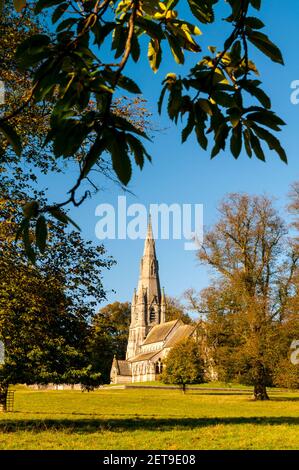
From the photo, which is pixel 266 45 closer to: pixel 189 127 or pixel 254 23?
pixel 254 23

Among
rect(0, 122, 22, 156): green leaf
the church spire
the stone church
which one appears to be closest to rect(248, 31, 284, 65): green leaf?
rect(0, 122, 22, 156): green leaf

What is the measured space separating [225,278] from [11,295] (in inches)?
1030

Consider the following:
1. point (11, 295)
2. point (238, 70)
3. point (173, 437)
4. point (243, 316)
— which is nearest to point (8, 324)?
point (11, 295)

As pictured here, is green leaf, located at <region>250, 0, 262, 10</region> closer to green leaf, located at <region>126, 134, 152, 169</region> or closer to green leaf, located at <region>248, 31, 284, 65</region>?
green leaf, located at <region>248, 31, 284, 65</region>

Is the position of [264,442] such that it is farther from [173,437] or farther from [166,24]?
[166,24]

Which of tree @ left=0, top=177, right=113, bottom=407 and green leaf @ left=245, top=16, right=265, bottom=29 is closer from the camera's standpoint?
green leaf @ left=245, top=16, right=265, bottom=29

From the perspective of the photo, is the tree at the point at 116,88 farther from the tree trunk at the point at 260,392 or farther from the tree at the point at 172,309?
the tree at the point at 172,309

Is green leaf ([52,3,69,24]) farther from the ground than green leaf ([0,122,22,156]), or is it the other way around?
green leaf ([52,3,69,24])

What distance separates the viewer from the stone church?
9650 cm

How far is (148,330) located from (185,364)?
7064 cm

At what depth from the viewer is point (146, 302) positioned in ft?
397

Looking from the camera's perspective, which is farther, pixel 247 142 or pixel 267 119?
pixel 247 142

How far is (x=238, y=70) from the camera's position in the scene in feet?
9.16

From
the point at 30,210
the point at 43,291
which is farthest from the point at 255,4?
the point at 43,291
